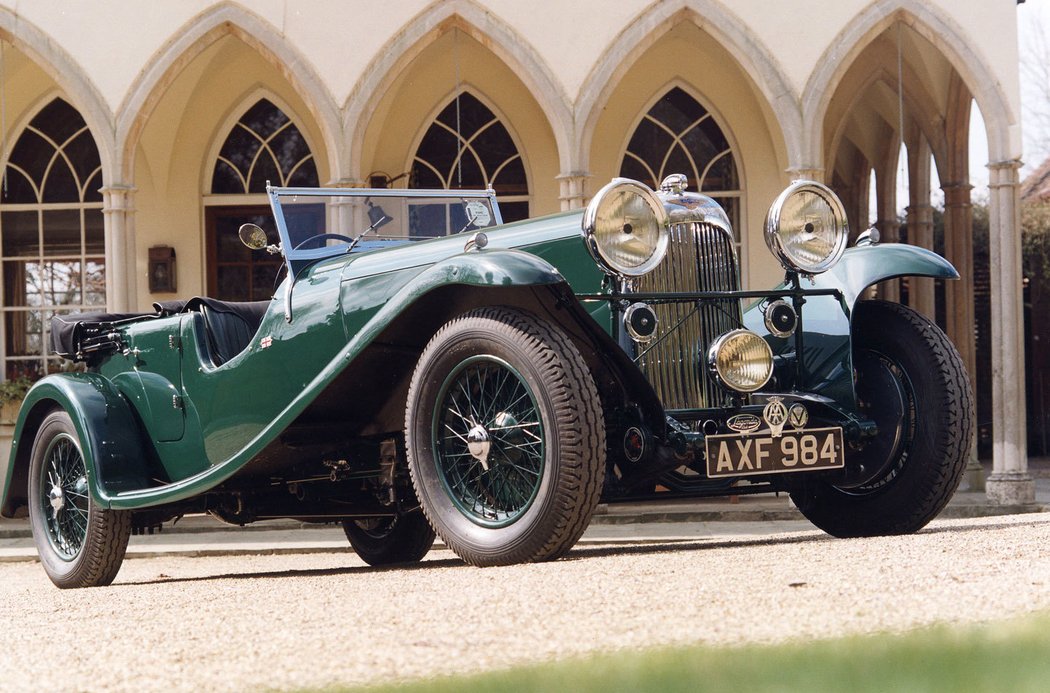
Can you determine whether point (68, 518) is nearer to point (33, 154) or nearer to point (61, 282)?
point (61, 282)

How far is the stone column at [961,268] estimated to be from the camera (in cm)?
1353

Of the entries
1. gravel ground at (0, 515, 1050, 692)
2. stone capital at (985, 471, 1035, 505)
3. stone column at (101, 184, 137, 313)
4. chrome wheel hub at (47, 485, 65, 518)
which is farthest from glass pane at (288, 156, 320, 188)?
gravel ground at (0, 515, 1050, 692)

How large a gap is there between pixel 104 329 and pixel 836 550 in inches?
146

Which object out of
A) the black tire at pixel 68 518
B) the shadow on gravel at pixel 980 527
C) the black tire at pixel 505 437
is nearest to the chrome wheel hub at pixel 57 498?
the black tire at pixel 68 518

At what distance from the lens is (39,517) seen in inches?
248

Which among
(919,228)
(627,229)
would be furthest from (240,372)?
(919,228)

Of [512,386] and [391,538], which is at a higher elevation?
[512,386]

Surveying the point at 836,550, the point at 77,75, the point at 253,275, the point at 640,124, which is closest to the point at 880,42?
the point at 640,124

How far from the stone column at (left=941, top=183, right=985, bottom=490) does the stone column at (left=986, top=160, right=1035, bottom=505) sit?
2.40 meters

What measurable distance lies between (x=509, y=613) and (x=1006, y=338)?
28.5ft

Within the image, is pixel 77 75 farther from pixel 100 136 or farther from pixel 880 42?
pixel 880 42

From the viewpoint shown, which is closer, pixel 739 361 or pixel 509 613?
pixel 509 613

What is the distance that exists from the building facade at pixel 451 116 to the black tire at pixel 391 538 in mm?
5241

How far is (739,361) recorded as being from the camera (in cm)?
454
